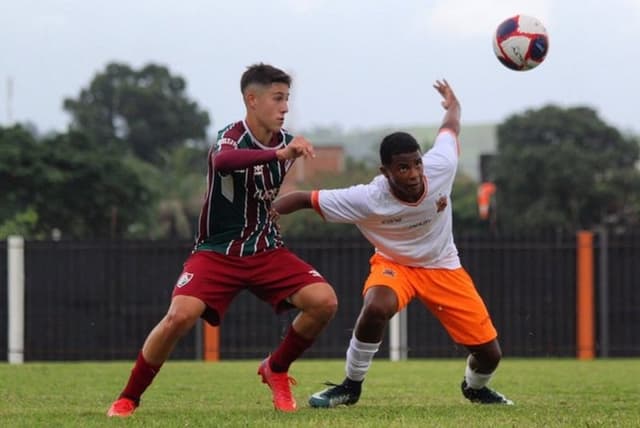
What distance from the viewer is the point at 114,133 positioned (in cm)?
7612

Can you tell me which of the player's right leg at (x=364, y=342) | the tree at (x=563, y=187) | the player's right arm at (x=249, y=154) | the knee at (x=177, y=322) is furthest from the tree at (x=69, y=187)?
the player's right arm at (x=249, y=154)

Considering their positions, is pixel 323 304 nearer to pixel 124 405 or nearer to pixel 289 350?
pixel 289 350

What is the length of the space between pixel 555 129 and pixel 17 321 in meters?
47.0

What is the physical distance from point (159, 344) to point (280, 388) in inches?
38.5

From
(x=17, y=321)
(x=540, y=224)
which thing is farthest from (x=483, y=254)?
(x=540, y=224)

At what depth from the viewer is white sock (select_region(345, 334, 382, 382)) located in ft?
28.9

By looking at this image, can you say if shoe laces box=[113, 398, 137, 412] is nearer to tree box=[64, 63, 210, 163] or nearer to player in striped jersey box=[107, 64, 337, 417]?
player in striped jersey box=[107, 64, 337, 417]

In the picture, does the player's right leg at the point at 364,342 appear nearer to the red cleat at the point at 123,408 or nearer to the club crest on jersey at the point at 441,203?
the club crest on jersey at the point at 441,203

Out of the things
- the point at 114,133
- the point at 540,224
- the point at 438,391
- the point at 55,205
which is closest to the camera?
the point at 438,391

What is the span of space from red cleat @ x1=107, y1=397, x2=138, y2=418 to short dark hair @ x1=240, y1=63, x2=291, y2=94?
78.9 inches

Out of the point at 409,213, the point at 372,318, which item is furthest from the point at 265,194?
the point at 372,318

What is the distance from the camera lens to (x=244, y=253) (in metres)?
8.12

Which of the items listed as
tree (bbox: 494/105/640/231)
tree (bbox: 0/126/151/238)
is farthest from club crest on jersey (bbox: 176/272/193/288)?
tree (bbox: 494/105/640/231)

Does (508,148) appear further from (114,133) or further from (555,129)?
(114,133)
